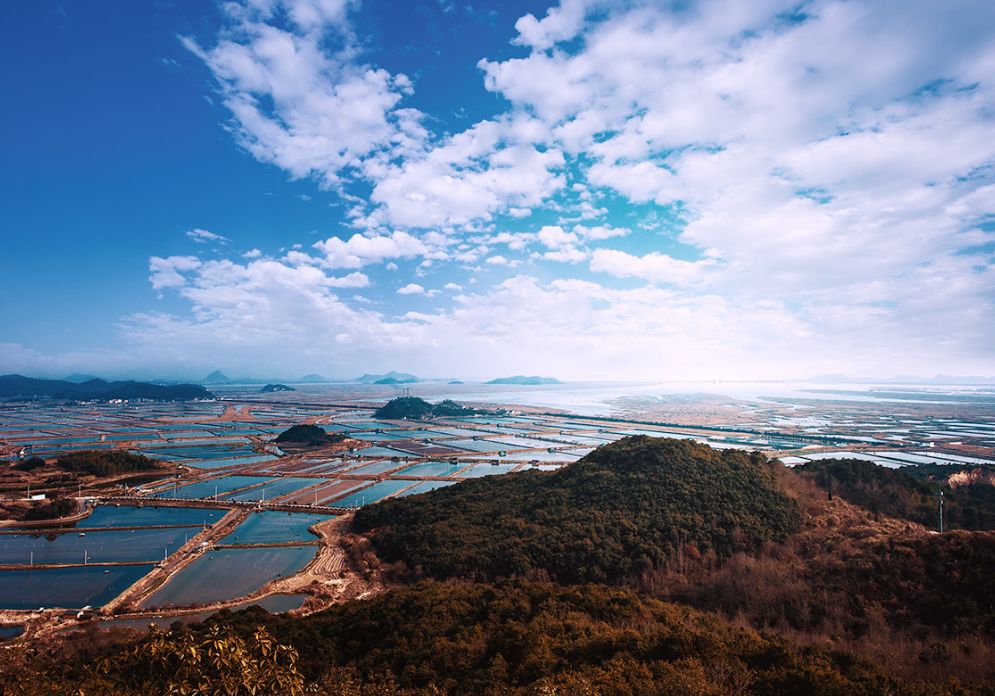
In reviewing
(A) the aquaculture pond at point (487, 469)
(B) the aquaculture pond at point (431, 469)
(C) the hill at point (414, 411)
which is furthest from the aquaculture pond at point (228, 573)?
(C) the hill at point (414, 411)

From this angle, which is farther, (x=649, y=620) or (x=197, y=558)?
(x=197, y=558)

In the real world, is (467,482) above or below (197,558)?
above

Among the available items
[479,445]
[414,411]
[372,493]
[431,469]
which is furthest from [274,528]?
[414,411]

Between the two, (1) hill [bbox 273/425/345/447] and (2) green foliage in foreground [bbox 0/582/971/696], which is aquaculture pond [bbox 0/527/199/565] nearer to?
(2) green foliage in foreground [bbox 0/582/971/696]

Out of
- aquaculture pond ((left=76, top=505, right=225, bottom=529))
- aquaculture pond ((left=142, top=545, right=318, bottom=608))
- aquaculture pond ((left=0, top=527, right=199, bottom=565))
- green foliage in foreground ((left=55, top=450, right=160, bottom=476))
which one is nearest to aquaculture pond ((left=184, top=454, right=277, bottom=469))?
green foliage in foreground ((left=55, top=450, right=160, bottom=476))

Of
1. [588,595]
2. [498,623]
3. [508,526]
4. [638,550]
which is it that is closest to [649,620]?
[588,595]

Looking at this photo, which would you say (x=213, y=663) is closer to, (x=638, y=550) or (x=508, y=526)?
(x=638, y=550)

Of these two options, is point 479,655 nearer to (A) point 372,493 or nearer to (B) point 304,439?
(A) point 372,493
